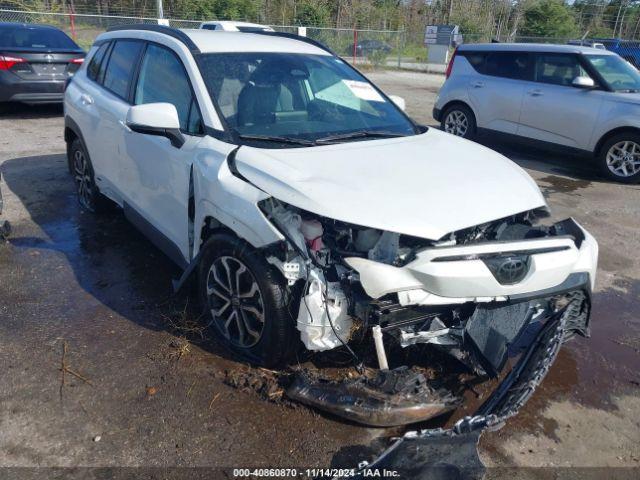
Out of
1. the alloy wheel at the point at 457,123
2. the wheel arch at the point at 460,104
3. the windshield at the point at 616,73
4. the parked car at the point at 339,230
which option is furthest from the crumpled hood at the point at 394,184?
the alloy wheel at the point at 457,123

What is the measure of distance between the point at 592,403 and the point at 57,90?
9998 mm

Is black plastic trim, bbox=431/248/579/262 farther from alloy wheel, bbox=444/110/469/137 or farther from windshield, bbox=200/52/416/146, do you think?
alloy wheel, bbox=444/110/469/137

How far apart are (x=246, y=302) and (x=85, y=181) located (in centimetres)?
319

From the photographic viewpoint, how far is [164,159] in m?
3.68

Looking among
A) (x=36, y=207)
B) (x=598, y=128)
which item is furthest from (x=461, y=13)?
(x=36, y=207)

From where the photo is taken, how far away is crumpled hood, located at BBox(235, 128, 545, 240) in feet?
8.71

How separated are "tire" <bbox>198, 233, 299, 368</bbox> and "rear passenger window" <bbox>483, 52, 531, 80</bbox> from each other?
7.32 meters

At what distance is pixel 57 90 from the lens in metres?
9.93

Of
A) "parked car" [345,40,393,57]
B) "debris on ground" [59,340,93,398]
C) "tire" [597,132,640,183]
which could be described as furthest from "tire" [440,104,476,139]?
"parked car" [345,40,393,57]

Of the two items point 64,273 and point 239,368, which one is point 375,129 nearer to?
point 239,368

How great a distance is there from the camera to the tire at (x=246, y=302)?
9.57 feet

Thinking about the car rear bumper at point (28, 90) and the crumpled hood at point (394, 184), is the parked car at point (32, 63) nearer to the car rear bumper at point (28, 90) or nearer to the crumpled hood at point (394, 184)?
the car rear bumper at point (28, 90)

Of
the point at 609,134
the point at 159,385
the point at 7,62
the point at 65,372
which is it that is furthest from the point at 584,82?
the point at 7,62

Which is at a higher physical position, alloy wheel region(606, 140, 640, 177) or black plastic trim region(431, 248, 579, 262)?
black plastic trim region(431, 248, 579, 262)
